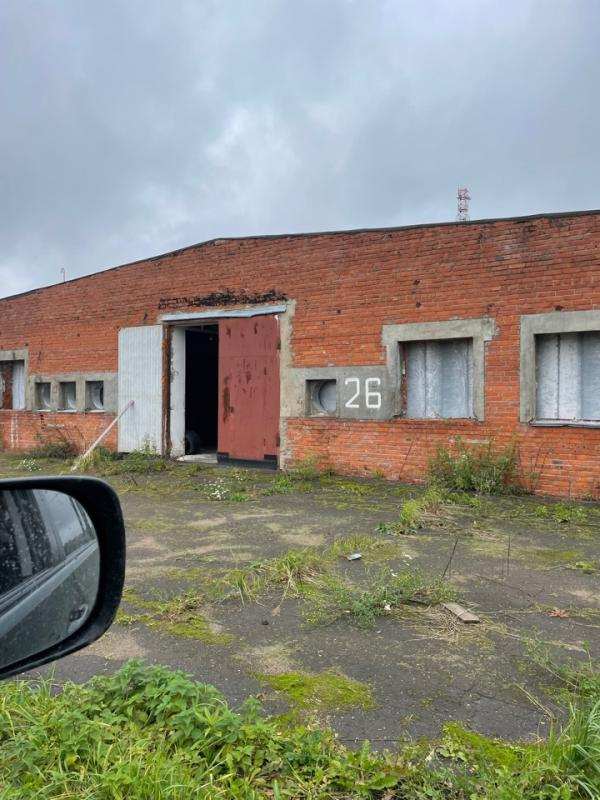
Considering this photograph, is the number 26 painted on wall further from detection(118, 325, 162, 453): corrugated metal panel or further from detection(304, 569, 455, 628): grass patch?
detection(304, 569, 455, 628): grass patch

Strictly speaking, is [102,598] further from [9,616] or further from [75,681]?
[75,681]

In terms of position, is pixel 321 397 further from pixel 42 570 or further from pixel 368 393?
pixel 42 570

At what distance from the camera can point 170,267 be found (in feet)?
39.4

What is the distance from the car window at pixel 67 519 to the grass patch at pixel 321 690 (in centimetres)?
158

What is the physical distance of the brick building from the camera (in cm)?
805

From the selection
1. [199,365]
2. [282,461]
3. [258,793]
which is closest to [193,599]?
[258,793]

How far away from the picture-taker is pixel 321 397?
34.0 ft

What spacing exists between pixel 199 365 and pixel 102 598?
13.5 m

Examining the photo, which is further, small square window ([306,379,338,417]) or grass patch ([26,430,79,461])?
grass patch ([26,430,79,461])

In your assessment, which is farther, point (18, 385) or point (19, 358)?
point (18, 385)

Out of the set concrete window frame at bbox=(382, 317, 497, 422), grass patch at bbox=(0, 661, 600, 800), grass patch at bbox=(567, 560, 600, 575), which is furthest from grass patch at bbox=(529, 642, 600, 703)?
concrete window frame at bbox=(382, 317, 497, 422)

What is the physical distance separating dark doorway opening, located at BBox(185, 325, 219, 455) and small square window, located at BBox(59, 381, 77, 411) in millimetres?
2735

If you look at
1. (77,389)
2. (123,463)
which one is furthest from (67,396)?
(123,463)

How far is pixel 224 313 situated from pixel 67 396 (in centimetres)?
523
